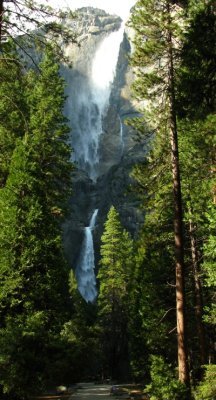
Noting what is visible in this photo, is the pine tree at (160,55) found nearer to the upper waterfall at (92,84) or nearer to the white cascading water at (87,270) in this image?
the white cascading water at (87,270)

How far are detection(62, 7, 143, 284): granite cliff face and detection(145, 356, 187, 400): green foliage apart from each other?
218 feet

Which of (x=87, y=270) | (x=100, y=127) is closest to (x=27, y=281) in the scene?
(x=87, y=270)

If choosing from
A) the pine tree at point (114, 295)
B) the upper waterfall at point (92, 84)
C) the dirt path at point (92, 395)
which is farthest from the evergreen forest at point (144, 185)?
the upper waterfall at point (92, 84)

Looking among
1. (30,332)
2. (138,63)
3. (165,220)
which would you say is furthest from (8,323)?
(138,63)

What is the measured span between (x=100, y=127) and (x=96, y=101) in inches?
500

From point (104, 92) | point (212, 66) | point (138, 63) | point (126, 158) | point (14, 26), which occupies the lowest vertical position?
point (14, 26)

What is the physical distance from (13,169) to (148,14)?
809 cm

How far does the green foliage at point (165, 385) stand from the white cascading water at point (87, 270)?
67643 mm

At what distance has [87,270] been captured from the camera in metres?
85.7

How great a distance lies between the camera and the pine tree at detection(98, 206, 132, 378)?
45688 mm

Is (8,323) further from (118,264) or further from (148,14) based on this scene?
(118,264)

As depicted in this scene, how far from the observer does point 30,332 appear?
51.5 feet

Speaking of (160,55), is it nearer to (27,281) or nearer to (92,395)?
(27,281)

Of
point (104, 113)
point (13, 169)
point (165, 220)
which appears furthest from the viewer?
point (104, 113)
